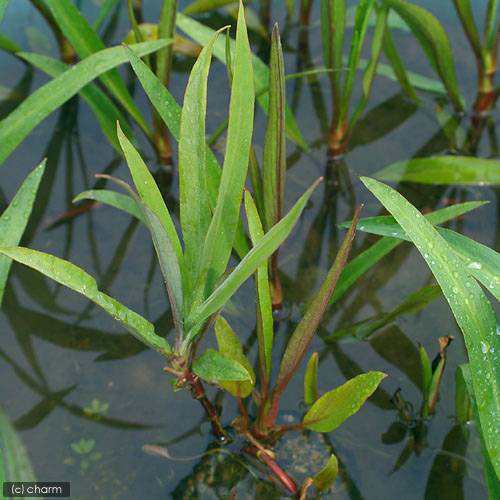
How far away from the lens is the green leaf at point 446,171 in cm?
166

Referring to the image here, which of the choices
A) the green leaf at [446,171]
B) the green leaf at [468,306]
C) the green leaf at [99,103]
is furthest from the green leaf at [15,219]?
the green leaf at [446,171]

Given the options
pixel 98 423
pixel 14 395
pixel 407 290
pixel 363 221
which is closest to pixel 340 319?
pixel 407 290

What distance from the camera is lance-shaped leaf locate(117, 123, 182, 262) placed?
1.13 metres

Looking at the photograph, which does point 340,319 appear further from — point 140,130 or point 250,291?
point 140,130

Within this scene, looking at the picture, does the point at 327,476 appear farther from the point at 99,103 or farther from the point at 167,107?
the point at 99,103

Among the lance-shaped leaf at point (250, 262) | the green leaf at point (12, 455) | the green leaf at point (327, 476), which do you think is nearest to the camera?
the lance-shaped leaf at point (250, 262)

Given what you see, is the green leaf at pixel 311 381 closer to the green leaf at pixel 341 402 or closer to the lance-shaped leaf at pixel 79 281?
the green leaf at pixel 341 402

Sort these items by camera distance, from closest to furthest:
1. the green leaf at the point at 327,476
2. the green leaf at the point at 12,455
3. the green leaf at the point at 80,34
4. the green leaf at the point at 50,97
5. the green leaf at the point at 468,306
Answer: the green leaf at the point at 468,306 < the green leaf at the point at 327,476 < the green leaf at the point at 12,455 < the green leaf at the point at 50,97 < the green leaf at the point at 80,34

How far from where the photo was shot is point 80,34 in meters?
1.65

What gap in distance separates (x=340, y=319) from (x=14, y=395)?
0.60m

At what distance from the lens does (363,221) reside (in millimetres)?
1302

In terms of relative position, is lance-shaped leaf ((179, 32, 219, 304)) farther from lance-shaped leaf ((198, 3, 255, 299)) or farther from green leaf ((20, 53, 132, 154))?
green leaf ((20, 53, 132, 154))

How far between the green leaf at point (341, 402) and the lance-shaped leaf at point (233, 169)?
241 millimetres

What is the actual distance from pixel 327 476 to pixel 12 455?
1.68ft
